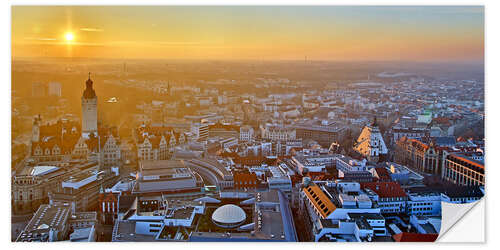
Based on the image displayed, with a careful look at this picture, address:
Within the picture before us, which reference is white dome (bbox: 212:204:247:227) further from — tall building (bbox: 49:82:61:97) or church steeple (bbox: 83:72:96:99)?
tall building (bbox: 49:82:61:97)

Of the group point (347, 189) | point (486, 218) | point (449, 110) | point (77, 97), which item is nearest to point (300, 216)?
point (347, 189)

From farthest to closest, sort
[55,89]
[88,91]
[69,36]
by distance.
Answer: [55,89]
[88,91]
[69,36]

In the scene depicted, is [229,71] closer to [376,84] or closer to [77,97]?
[77,97]

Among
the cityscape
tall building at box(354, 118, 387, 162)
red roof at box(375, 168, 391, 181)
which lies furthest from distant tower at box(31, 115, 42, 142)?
tall building at box(354, 118, 387, 162)

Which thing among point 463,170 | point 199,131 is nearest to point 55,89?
point 199,131

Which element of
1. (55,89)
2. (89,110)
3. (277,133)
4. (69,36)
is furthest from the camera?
(277,133)

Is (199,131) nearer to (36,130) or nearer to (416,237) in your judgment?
(36,130)
